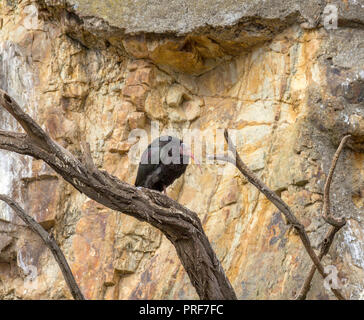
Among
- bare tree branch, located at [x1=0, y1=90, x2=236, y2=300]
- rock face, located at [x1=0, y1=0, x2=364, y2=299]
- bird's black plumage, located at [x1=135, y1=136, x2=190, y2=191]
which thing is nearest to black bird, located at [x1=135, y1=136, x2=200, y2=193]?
bird's black plumage, located at [x1=135, y1=136, x2=190, y2=191]

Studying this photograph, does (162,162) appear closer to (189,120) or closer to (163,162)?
(163,162)

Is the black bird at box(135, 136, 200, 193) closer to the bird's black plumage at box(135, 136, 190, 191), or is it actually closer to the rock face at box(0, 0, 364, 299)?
the bird's black plumage at box(135, 136, 190, 191)

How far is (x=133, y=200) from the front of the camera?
5.70 meters

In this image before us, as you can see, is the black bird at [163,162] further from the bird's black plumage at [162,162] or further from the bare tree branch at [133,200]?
the bare tree branch at [133,200]

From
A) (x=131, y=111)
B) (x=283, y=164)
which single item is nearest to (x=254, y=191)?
(x=283, y=164)

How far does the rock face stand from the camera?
769cm

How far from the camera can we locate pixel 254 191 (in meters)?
8.09

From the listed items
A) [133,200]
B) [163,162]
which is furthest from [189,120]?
[133,200]

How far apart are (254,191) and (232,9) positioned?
1848 mm

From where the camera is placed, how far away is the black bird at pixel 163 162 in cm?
809

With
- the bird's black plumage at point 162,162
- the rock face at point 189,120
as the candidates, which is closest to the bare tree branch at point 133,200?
the rock face at point 189,120

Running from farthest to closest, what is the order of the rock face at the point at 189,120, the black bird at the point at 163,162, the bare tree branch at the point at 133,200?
the black bird at the point at 163,162, the rock face at the point at 189,120, the bare tree branch at the point at 133,200

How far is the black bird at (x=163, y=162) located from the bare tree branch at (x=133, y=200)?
2.13 metres

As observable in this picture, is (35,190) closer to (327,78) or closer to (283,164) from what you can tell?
(283,164)
